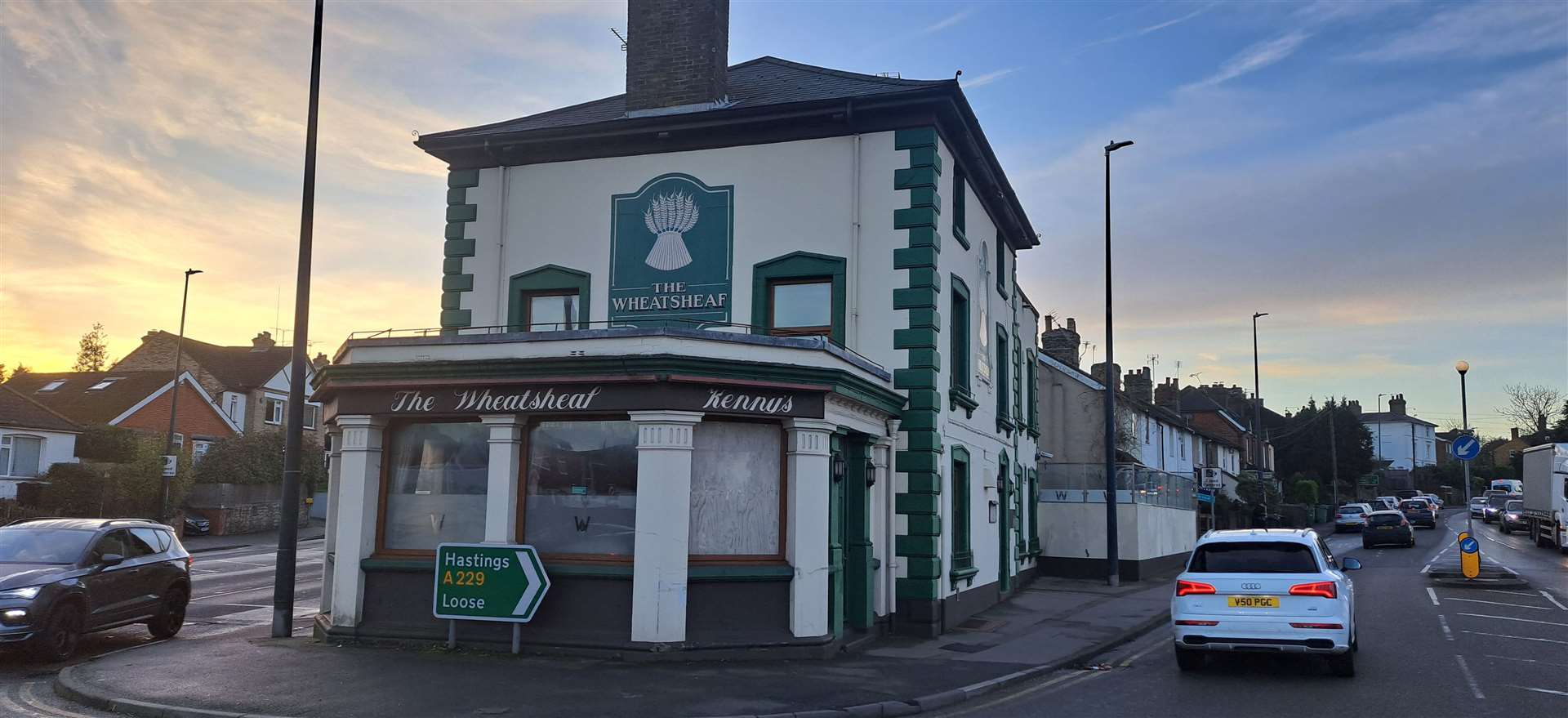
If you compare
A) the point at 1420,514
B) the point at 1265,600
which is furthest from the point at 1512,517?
the point at 1265,600

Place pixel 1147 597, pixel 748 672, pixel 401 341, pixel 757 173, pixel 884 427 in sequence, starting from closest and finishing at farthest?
pixel 748 672 < pixel 401 341 < pixel 884 427 < pixel 757 173 < pixel 1147 597

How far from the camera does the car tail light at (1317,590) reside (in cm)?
1142

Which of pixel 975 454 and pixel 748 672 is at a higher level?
pixel 975 454

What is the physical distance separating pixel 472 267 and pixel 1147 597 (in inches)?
602

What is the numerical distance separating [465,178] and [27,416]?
30.3 metres

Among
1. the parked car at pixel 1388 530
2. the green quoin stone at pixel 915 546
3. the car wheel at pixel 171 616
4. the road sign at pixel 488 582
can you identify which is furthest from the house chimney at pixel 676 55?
the parked car at pixel 1388 530

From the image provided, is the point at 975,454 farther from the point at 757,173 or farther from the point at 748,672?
the point at 748,672

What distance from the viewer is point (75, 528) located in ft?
45.2

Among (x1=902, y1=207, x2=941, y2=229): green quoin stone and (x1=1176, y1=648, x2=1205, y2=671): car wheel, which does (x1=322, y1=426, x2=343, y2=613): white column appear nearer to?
(x1=902, y1=207, x2=941, y2=229): green quoin stone

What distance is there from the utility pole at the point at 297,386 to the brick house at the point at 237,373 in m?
42.5

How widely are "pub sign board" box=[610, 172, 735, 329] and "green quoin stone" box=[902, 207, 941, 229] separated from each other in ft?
8.57

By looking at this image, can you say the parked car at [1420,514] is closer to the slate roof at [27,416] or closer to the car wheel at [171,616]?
the car wheel at [171,616]

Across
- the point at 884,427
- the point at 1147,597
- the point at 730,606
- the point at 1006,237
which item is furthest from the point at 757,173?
the point at 1147,597

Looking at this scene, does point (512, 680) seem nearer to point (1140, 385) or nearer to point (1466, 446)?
point (1466, 446)
